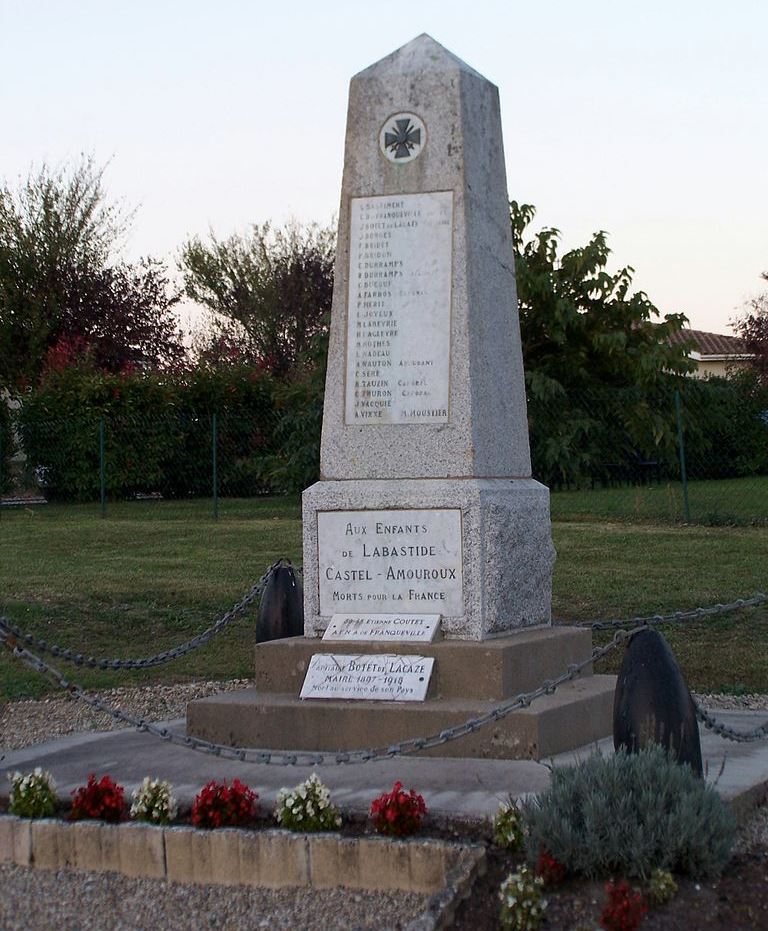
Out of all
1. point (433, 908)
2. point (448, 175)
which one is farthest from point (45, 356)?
point (433, 908)

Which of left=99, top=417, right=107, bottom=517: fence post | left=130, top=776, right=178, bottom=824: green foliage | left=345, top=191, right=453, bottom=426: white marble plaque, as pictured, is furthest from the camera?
left=99, top=417, right=107, bottom=517: fence post

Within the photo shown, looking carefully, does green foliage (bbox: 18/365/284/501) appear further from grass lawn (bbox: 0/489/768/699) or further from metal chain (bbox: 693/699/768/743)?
metal chain (bbox: 693/699/768/743)

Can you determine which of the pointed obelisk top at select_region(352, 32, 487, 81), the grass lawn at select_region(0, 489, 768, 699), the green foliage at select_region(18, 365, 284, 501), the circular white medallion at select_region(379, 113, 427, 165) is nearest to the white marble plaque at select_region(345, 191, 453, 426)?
the circular white medallion at select_region(379, 113, 427, 165)

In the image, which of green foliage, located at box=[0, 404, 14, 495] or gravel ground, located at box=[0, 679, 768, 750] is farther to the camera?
green foliage, located at box=[0, 404, 14, 495]

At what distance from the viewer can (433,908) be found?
421cm

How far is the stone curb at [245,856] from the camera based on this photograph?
4594mm

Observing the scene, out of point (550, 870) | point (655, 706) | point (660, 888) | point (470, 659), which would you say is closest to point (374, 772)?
point (470, 659)

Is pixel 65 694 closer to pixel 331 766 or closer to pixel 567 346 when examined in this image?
pixel 331 766

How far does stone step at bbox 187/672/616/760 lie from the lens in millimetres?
5820

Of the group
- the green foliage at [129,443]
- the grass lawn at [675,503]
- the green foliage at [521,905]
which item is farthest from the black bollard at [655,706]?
the green foliage at [129,443]

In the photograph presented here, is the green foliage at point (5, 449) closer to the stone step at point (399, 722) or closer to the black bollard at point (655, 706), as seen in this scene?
the stone step at point (399, 722)

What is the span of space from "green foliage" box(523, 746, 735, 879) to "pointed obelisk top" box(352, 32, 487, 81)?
3.67m

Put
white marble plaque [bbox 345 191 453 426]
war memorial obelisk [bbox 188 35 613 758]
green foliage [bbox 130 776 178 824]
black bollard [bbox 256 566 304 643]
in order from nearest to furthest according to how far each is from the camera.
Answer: green foliage [bbox 130 776 178 824], war memorial obelisk [bbox 188 35 613 758], white marble plaque [bbox 345 191 453 426], black bollard [bbox 256 566 304 643]

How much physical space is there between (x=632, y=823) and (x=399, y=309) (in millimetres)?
3115
